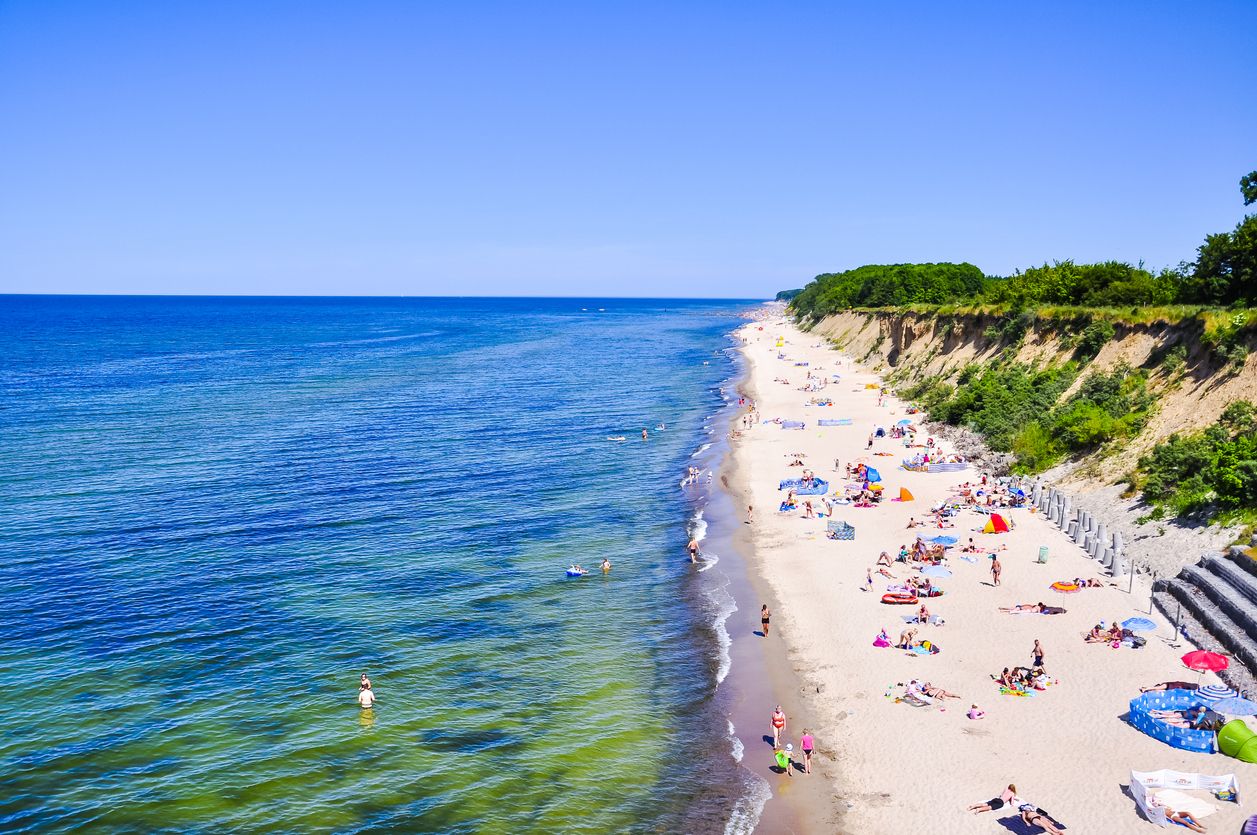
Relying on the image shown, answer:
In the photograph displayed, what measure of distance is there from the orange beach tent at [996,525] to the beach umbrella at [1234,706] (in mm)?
16684

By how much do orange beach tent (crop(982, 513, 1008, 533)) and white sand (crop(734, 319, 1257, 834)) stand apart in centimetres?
46

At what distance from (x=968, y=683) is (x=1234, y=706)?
21.8 feet

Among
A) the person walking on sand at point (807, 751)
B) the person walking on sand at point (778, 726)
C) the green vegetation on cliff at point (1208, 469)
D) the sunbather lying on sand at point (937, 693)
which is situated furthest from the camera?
the green vegetation on cliff at point (1208, 469)

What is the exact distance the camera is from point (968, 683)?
2569 cm

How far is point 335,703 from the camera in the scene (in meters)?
25.9

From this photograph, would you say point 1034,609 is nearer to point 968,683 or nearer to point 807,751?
point 968,683

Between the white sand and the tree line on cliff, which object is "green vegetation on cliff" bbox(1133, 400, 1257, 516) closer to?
the white sand

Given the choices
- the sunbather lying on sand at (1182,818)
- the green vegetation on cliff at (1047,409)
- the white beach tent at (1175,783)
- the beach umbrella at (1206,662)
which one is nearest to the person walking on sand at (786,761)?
the white beach tent at (1175,783)

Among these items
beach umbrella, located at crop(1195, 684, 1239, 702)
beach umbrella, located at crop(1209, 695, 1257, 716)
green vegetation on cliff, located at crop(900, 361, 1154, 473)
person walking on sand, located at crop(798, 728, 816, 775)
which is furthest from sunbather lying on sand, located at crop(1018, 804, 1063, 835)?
green vegetation on cliff, located at crop(900, 361, 1154, 473)

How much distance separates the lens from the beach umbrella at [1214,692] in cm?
2191

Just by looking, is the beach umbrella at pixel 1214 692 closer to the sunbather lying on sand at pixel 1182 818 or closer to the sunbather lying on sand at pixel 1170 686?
the sunbather lying on sand at pixel 1170 686

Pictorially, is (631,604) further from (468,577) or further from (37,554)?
(37,554)

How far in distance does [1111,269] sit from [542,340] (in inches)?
4974

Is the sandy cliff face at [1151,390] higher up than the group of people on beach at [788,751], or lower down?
higher up
